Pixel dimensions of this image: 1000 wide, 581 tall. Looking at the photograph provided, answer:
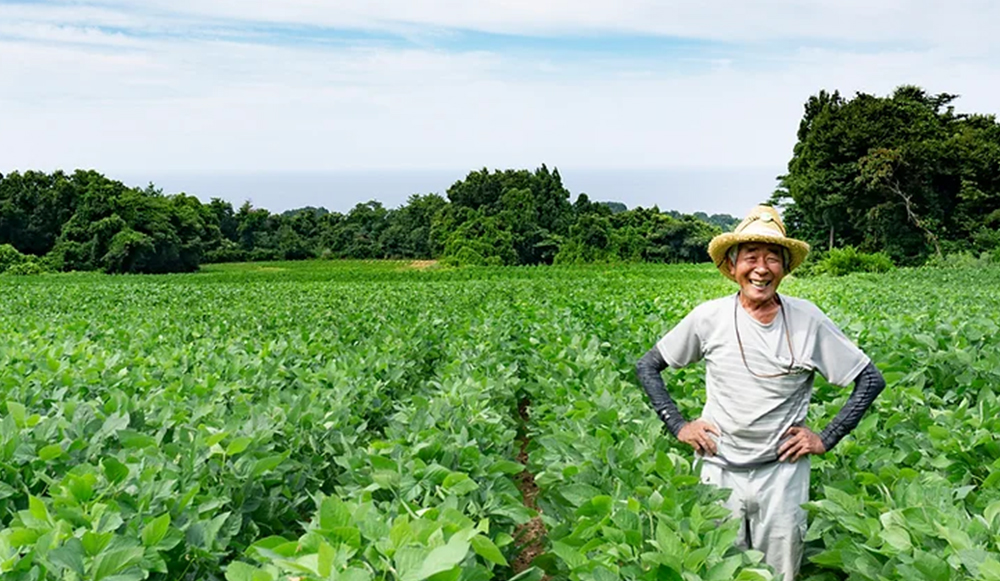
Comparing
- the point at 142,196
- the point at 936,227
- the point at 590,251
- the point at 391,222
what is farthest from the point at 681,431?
the point at 391,222

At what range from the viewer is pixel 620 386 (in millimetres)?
4797

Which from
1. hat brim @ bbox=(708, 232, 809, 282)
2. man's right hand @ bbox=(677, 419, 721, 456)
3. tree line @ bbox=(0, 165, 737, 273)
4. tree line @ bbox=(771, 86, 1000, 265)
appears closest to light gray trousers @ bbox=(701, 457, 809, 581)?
man's right hand @ bbox=(677, 419, 721, 456)

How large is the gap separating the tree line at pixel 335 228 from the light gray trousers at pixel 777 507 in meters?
48.8

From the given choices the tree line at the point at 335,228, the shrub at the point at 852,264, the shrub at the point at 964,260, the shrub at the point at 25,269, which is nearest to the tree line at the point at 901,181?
the shrub at the point at 964,260

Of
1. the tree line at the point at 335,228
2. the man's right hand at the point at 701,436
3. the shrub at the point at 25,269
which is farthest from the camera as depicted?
the tree line at the point at 335,228

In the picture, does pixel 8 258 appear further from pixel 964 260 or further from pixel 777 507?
pixel 777 507

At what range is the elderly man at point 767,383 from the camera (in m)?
2.83

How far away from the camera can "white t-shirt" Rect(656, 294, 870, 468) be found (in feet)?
9.30

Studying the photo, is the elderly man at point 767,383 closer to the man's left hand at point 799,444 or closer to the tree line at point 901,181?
the man's left hand at point 799,444

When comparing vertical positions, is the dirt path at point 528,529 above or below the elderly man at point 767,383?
below

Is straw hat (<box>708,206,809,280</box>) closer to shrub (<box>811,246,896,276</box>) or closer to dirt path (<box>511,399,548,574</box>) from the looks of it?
dirt path (<box>511,399,548,574</box>)

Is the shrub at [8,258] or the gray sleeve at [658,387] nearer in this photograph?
the gray sleeve at [658,387]

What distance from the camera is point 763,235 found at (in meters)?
2.80

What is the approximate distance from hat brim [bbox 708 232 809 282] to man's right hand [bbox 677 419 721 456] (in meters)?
0.58
